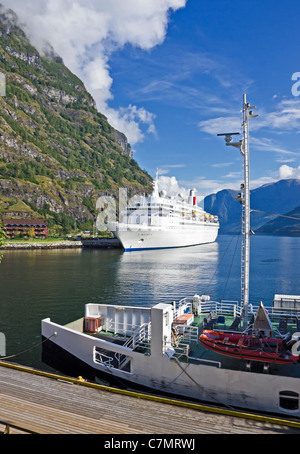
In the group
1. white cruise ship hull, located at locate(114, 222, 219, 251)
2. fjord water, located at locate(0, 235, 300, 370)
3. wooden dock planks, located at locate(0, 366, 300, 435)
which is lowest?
fjord water, located at locate(0, 235, 300, 370)

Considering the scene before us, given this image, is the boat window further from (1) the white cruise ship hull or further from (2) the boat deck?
(1) the white cruise ship hull

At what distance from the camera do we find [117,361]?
1922 cm

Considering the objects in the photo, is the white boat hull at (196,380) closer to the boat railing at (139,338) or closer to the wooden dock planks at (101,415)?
the boat railing at (139,338)

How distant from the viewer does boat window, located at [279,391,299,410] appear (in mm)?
13938

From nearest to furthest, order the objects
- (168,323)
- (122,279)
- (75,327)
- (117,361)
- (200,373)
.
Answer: (200,373) → (168,323) → (117,361) → (75,327) → (122,279)

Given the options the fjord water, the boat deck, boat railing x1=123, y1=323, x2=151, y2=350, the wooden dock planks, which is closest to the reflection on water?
the fjord water

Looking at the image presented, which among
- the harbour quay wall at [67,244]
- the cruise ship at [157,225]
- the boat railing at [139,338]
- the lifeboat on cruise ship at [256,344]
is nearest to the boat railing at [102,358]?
the boat railing at [139,338]

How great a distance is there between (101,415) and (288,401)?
8043mm

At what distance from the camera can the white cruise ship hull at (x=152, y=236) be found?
120 meters

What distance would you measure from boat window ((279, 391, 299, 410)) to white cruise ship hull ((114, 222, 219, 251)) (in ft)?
343

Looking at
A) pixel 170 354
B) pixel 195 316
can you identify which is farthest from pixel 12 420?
pixel 195 316

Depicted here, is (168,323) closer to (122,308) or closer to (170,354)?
(170,354)

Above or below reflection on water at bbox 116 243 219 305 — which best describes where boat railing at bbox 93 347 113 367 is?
above
